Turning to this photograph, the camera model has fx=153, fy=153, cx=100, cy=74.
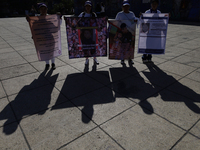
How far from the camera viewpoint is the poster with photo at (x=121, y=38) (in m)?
5.13

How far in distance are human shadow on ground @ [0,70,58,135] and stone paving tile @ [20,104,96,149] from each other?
0.20 meters

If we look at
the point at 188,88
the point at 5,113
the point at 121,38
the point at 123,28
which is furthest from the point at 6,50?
the point at 188,88

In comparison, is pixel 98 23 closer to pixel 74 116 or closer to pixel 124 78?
pixel 124 78

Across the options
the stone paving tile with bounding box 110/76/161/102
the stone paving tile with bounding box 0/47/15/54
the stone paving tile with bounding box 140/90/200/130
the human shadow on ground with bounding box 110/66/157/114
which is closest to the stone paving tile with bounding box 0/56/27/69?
the stone paving tile with bounding box 0/47/15/54

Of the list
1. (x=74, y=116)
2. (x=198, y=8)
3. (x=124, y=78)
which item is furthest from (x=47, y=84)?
(x=198, y=8)

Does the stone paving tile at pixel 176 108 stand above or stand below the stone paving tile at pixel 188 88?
below

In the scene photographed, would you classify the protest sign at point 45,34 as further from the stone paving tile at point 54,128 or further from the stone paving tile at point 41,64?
the stone paving tile at point 54,128

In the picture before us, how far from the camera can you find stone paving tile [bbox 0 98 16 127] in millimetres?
3001

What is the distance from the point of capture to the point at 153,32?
5344mm

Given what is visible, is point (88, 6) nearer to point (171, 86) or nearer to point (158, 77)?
point (158, 77)

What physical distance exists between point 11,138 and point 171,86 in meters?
3.87

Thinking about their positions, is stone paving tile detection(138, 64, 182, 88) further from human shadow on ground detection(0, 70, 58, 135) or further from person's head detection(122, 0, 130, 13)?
human shadow on ground detection(0, 70, 58, 135)

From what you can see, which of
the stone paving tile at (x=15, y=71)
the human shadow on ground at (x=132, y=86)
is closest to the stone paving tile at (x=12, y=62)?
the stone paving tile at (x=15, y=71)

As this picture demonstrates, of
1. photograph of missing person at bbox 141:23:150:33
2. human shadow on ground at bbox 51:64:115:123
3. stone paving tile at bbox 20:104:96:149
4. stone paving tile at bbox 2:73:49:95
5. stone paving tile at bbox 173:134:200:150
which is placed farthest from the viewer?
photograph of missing person at bbox 141:23:150:33
